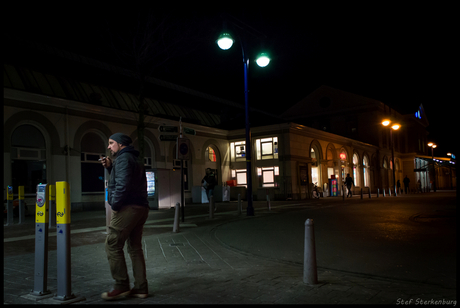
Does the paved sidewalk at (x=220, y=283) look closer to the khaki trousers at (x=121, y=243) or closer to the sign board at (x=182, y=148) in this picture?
the khaki trousers at (x=121, y=243)

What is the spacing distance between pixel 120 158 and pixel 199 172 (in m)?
23.5

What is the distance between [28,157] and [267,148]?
1730cm

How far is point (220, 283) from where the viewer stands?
490cm

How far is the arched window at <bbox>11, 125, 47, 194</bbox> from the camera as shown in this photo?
17641mm

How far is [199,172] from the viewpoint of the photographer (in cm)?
2781

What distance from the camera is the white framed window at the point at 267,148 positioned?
29.1 metres

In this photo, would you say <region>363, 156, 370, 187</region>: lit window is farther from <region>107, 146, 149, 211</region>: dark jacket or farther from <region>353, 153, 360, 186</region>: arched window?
<region>107, 146, 149, 211</region>: dark jacket

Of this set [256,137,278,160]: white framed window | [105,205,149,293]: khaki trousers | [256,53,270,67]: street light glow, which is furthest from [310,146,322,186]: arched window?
[105,205,149,293]: khaki trousers

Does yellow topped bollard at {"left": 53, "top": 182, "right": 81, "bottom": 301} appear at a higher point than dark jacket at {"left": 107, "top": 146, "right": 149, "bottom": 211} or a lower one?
lower

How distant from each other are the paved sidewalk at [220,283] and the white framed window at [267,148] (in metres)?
22.2

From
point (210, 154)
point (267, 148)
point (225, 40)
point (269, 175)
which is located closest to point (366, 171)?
point (269, 175)

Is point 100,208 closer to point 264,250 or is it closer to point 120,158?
point 264,250

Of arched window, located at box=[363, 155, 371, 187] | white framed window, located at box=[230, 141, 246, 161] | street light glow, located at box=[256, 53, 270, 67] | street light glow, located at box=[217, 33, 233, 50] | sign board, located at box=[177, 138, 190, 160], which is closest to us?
sign board, located at box=[177, 138, 190, 160]

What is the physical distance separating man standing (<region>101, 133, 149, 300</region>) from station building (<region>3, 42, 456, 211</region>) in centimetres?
834
